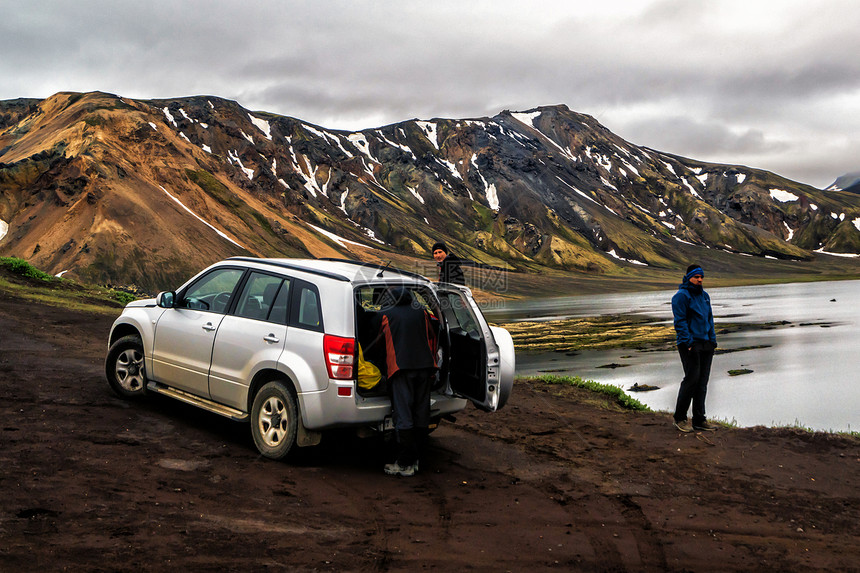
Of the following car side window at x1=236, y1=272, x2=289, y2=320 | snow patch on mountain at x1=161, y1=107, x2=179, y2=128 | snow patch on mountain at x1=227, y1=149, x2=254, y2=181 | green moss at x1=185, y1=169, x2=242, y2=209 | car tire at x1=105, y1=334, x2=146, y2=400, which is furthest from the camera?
snow patch on mountain at x1=161, y1=107, x2=179, y2=128

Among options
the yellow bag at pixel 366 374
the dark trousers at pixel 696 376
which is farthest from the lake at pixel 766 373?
the yellow bag at pixel 366 374

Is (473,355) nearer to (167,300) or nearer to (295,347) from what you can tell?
(295,347)

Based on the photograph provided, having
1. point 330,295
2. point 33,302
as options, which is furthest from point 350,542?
point 33,302

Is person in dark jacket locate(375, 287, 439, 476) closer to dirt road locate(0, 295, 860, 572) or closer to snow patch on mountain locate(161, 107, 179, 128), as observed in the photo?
dirt road locate(0, 295, 860, 572)

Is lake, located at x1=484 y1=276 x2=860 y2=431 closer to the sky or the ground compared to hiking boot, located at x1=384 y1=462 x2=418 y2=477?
closer to the ground

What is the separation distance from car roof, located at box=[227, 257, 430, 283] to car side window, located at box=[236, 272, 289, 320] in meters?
0.18

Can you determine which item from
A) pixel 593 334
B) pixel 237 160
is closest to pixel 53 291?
pixel 593 334

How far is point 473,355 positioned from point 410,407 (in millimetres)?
1076

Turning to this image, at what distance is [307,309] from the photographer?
6664mm

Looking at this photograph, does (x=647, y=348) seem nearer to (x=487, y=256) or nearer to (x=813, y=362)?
(x=813, y=362)

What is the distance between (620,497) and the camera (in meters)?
6.46

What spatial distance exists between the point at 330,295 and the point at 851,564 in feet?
16.3

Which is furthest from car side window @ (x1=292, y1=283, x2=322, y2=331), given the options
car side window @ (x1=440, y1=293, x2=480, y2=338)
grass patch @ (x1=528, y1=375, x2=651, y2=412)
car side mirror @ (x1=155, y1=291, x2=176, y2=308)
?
grass patch @ (x1=528, y1=375, x2=651, y2=412)

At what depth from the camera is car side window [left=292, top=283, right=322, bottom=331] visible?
257 inches
